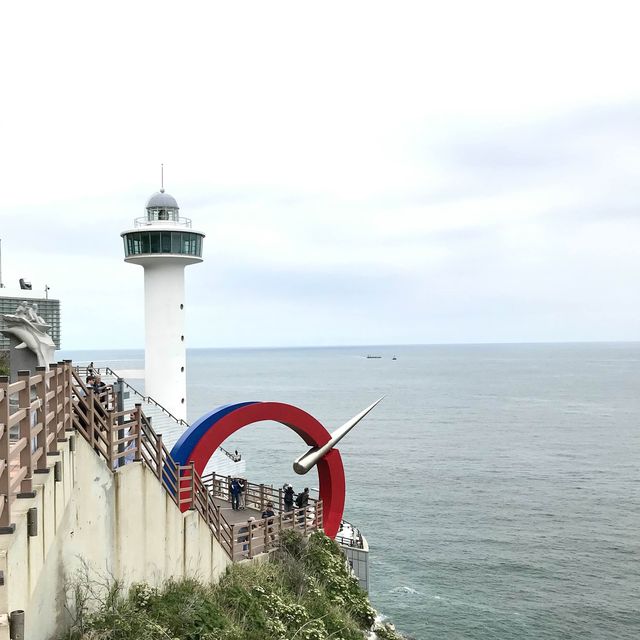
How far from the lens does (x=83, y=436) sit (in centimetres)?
1066

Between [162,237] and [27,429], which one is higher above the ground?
[162,237]

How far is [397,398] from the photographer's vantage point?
385ft

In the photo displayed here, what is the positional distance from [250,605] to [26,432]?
804 cm

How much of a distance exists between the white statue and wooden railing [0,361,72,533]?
1.14 m

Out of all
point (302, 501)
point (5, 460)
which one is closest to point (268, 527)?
point (302, 501)

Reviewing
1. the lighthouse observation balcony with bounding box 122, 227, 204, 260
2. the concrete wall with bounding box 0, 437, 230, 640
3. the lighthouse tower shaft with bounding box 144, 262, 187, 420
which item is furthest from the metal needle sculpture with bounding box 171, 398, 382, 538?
the lighthouse observation balcony with bounding box 122, 227, 204, 260

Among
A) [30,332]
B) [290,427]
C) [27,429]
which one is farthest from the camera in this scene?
[290,427]

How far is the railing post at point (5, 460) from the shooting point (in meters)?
6.06

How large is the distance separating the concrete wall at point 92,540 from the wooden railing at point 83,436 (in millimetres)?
281

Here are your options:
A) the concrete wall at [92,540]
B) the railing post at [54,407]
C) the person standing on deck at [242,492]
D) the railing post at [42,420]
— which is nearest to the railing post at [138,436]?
the concrete wall at [92,540]

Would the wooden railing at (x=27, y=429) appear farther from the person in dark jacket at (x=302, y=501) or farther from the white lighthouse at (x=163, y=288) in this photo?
the white lighthouse at (x=163, y=288)

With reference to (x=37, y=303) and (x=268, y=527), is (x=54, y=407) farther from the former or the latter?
(x=37, y=303)

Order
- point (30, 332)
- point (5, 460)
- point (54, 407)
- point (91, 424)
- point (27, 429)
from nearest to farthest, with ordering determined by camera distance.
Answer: point (5, 460) < point (27, 429) < point (54, 407) < point (30, 332) < point (91, 424)

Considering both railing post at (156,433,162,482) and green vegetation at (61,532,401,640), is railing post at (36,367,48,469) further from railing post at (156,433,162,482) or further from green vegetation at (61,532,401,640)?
railing post at (156,433,162,482)
